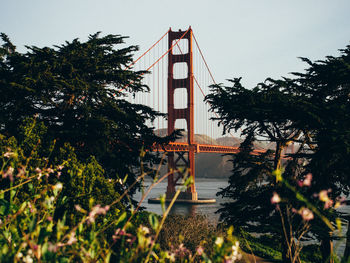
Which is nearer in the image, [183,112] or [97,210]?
[97,210]

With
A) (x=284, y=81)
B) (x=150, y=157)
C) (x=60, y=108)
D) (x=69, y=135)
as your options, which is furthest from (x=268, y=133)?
(x=60, y=108)

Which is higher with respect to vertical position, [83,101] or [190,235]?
[83,101]

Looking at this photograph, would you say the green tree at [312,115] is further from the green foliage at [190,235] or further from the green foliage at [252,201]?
the green foliage at [190,235]

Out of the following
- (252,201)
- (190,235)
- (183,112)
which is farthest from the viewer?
(183,112)

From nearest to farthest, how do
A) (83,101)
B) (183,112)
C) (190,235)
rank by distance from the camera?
(190,235) < (83,101) < (183,112)

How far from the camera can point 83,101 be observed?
14.2 metres

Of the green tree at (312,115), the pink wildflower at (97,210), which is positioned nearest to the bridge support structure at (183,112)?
the green tree at (312,115)

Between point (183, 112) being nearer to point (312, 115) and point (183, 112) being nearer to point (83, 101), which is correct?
point (83, 101)

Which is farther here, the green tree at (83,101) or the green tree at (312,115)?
the green tree at (83,101)

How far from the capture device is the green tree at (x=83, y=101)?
12148 millimetres

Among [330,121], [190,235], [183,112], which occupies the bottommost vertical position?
[190,235]

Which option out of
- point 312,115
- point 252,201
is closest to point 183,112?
point 252,201

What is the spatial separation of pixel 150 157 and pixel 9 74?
629 cm

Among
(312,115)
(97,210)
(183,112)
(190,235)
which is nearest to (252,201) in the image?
(190,235)
